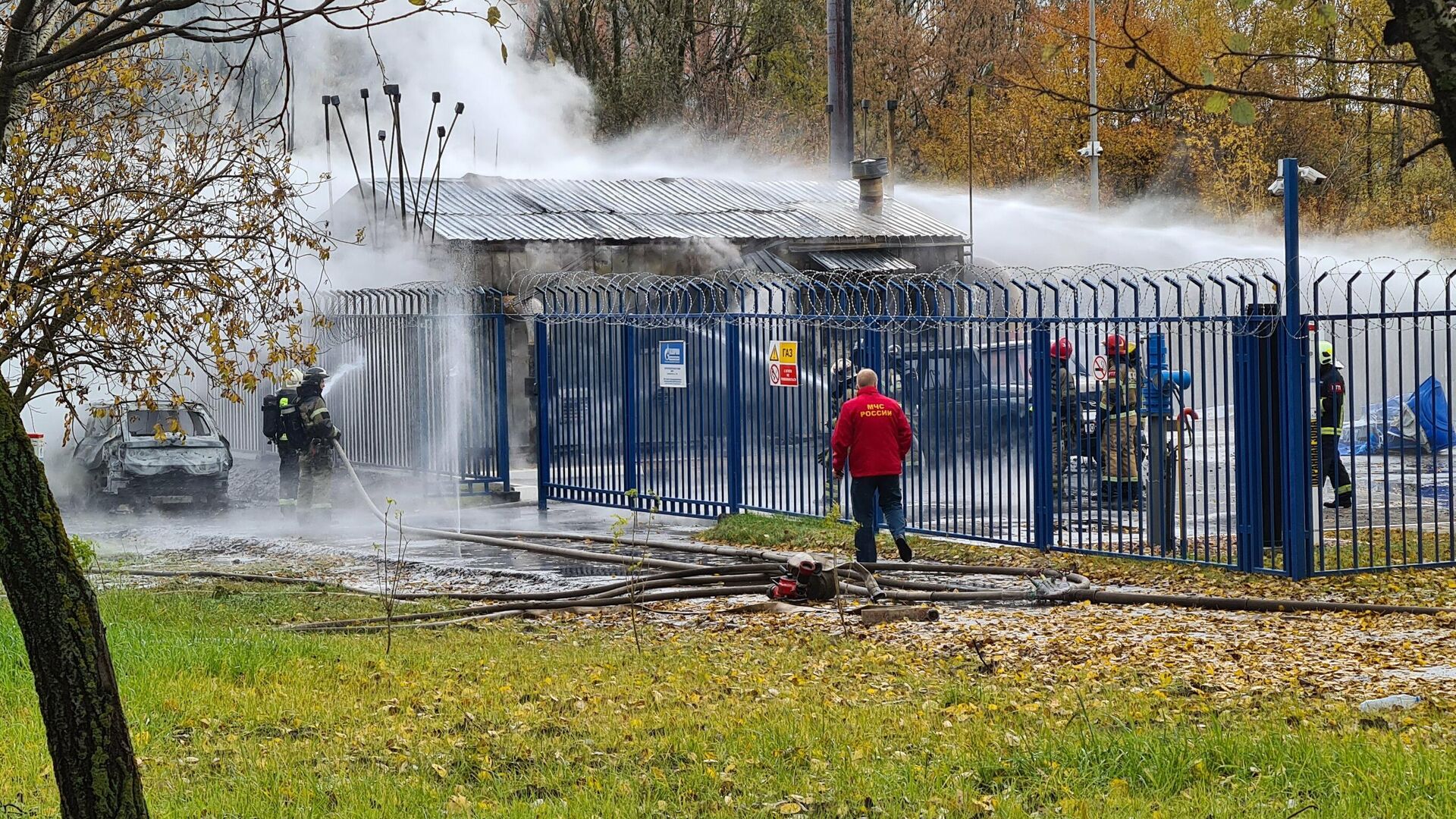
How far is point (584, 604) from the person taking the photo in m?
10.8

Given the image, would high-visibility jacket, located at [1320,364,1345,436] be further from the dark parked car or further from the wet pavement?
the wet pavement

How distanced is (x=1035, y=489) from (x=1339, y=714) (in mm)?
6232

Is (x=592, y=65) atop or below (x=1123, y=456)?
atop

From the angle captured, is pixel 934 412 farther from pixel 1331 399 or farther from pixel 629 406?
pixel 629 406

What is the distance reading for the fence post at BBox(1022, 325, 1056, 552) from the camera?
12.7 m

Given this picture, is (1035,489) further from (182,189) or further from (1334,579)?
(182,189)

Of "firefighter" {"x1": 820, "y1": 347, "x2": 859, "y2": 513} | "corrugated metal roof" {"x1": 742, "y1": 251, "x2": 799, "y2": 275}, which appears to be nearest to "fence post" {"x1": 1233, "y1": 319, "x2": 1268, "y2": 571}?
"firefighter" {"x1": 820, "y1": 347, "x2": 859, "y2": 513}

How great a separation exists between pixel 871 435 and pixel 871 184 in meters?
18.3

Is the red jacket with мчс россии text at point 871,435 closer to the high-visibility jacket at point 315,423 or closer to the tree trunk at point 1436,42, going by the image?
the high-visibility jacket at point 315,423

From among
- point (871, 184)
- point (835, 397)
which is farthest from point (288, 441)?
point (871, 184)

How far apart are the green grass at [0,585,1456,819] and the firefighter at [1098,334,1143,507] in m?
3.63

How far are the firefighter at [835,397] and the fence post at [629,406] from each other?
2.50 meters

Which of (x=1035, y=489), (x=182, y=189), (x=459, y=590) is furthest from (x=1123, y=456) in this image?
(x=182, y=189)

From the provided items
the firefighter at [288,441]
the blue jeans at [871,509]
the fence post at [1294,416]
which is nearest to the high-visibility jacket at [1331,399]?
the fence post at [1294,416]
